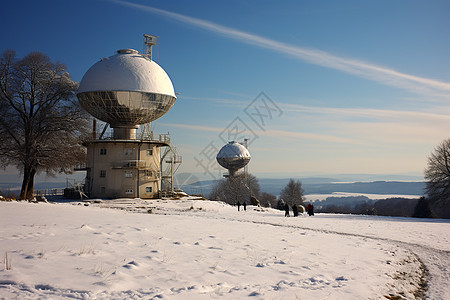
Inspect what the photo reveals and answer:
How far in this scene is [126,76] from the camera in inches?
1330

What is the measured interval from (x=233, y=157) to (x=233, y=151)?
4.12 ft

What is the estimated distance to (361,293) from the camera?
293 inches

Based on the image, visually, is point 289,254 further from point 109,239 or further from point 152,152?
point 152,152

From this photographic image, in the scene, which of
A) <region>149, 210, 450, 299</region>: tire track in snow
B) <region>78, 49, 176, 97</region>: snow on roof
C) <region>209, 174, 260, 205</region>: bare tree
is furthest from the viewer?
<region>209, 174, 260, 205</region>: bare tree

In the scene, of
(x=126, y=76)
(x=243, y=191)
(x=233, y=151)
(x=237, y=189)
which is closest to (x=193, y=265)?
(x=126, y=76)

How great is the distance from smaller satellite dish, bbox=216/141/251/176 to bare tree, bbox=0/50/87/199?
4241 cm

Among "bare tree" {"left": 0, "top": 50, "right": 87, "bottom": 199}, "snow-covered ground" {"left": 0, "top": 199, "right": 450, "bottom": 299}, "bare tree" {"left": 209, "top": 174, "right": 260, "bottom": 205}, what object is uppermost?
"bare tree" {"left": 0, "top": 50, "right": 87, "bottom": 199}

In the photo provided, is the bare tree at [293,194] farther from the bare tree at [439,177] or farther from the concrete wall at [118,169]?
the concrete wall at [118,169]

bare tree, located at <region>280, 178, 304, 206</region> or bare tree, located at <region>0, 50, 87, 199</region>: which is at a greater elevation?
bare tree, located at <region>0, 50, 87, 199</region>

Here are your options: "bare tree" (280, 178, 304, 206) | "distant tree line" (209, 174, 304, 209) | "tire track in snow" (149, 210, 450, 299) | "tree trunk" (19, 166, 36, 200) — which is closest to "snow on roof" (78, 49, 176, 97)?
"tree trunk" (19, 166, 36, 200)

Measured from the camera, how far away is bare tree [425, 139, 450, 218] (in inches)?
1576

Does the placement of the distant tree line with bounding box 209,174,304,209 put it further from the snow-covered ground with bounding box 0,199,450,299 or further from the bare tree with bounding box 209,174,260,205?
the snow-covered ground with bounding box 0,199,450,299

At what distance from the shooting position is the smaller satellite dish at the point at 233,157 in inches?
2835

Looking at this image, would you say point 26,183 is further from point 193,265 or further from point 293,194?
point 293,194
